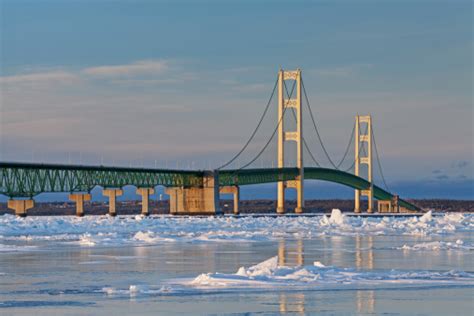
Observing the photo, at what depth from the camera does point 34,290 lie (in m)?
13.6

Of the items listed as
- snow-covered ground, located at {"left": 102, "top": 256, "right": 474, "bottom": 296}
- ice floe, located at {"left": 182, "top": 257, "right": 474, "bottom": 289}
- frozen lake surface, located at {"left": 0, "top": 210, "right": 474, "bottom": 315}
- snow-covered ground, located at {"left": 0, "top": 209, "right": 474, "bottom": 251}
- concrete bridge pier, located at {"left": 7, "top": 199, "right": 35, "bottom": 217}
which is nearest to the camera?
frozen lake surface, located at {"left": 0, "top": 210, "right": 474, "bottom": 315}

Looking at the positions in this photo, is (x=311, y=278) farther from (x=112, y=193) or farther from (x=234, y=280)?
(x=112, y=193)

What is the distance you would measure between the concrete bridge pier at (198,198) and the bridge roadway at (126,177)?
743 mm

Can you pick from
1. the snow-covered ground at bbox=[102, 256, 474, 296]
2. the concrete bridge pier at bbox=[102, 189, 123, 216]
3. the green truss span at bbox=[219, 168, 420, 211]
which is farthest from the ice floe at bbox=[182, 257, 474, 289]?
the green truss span at bbox=[219, 168, 420, 211]

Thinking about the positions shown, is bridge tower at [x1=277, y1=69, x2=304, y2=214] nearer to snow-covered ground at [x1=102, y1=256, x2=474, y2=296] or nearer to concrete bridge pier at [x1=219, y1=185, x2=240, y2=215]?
concrete bridge pier at [x1=219, y1=185, x2=240, y2=215]

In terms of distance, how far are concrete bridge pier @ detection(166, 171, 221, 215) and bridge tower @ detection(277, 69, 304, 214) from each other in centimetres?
578

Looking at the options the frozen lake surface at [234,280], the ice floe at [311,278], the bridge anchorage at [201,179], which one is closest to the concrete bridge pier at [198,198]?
the bridge anchorage at [201,179]

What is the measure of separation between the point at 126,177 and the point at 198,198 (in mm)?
6619

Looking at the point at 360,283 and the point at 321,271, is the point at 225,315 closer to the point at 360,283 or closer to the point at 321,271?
the point at 360,283

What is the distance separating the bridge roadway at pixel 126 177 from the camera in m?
70.9

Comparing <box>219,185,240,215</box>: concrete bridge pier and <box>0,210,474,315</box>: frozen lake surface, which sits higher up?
<box>219,185,240,215</box>: concrete bridge pier

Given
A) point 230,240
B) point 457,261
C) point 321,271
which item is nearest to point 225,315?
point 321,271

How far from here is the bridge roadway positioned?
7088 centimetres

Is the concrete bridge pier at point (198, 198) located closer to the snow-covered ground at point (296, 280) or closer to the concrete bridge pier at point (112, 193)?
the concrete bridge pier at point (112, 193)
